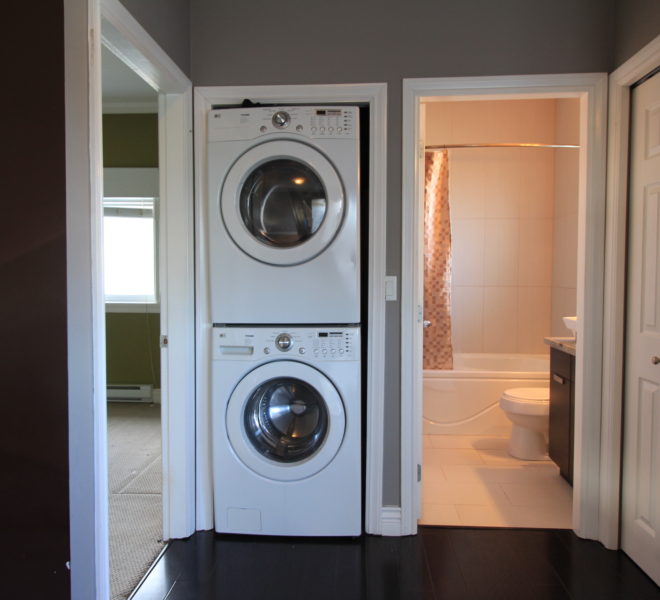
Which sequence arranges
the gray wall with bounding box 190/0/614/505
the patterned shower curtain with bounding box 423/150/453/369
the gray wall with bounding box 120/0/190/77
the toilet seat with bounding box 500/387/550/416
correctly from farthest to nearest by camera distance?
the patterned shower curtain with bounding box 423/150/453/369, the toilet seat with bounding box 500/387/550/416, the gray wall with bounding box 190/0/614/505, the gray wall with bounding box 120/0/190/77

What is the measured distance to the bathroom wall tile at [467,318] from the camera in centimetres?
407

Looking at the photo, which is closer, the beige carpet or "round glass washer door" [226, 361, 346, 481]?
the beige carpet

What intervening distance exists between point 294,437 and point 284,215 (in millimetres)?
974

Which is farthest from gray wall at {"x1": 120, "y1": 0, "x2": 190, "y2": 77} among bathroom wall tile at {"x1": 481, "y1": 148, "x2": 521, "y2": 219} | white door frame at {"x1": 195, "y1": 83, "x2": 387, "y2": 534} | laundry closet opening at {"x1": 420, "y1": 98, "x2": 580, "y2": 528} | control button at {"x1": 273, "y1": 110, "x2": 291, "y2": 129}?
bathroom wall tile at {"x1": 481, "y1": 148, "x2": 521, "y2": 219}

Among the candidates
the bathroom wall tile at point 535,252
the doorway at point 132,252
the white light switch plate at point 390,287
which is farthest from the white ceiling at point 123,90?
the bathroom wall tile at point 535,252

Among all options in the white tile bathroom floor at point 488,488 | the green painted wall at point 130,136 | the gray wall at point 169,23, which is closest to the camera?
the gray wall at point 169,23

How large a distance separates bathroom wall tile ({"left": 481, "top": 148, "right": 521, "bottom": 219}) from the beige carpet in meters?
3.15

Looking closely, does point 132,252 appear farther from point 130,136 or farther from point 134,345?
point 130,136

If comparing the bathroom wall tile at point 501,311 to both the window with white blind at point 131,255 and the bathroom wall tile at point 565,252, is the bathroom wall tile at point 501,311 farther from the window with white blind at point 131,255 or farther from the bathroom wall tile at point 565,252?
the window with white blind at point 131,255

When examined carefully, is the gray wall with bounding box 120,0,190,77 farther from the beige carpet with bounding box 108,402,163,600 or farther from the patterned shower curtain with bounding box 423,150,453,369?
the patterned shower curtain with bounding box 423,150,453,369

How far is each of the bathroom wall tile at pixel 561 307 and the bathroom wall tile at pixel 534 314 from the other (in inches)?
2.3

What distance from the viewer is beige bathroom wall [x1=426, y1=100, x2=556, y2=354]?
4.02 m

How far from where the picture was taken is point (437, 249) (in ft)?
12.3

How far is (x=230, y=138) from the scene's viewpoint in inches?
81.0
